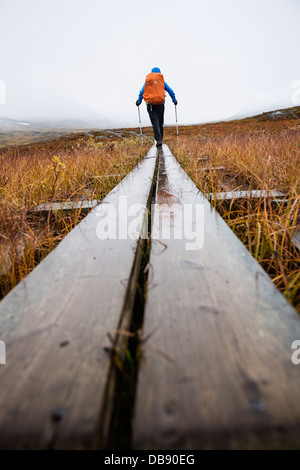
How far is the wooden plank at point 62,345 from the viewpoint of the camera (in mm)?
342

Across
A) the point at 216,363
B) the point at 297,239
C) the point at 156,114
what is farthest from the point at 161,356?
the point at 156,114

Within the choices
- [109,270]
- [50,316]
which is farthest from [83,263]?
[50,316]

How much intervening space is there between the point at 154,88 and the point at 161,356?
7628 mm

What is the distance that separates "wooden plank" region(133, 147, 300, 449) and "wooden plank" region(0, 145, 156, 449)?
0.24 feet

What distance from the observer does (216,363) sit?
419mm

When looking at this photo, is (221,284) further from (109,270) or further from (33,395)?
(33,395)

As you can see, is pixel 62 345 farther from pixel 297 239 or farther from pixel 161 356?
pixel 297 239

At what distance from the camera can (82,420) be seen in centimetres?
34

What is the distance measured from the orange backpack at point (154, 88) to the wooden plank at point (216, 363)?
285 inches

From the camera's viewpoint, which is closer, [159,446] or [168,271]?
[159,446]

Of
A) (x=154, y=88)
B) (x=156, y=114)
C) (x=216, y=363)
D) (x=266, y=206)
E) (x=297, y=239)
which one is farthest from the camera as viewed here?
(x=156, y=114)
